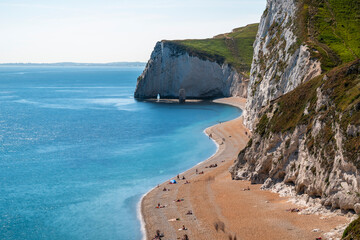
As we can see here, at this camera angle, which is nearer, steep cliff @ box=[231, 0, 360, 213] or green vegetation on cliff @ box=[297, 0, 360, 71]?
steep cliff @ box=[231, 0, 360, 213]

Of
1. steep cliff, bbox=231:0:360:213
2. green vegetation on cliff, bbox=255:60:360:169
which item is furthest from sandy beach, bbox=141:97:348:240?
green vegetation on cliff, bbox=255:60:360:169

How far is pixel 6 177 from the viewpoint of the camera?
56906 mm

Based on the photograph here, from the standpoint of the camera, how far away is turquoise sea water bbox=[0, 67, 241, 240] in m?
41.6

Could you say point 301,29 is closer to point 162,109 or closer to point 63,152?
point 63,152

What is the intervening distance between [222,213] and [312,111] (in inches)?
578

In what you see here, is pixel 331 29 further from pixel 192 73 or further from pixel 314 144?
pixel 192 73

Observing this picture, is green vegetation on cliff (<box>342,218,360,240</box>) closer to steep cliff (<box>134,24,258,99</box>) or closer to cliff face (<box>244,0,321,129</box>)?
cliff face (<box>244,0,321,129</box>)

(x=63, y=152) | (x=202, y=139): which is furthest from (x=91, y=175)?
(x=202, y=139)

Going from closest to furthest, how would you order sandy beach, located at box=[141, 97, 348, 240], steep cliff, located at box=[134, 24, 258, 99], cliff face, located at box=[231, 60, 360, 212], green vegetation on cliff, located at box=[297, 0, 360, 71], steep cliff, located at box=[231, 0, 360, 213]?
cliff face, located at box=[231, 60, 360, 212]
sandy beach, located at box=[141, 97, 348, 240]
steep cliff, located at box=[231, 0, 360, 213]
green vegetation on cliff, located at box=[297, 0, 360, 71]
steep cliff, located at box=[134, 24, 258, 99]

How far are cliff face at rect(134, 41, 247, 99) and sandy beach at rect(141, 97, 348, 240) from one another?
90.7 metres

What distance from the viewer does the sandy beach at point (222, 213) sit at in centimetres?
3375

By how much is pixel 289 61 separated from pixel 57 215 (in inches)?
1764

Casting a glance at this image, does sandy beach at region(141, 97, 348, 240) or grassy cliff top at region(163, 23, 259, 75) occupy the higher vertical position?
grassy cliff top at region(163, 23, 259, 75)

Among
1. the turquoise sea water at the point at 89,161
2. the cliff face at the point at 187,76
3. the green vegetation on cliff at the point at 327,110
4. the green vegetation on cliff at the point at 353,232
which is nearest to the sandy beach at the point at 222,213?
the turquoise sea water at the point at 89,161
